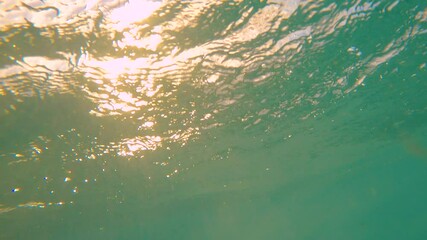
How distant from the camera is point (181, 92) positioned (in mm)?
12984

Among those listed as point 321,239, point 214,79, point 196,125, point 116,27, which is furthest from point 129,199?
point 321,239

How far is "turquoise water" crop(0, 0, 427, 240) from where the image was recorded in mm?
8898

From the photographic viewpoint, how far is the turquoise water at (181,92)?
8898mm

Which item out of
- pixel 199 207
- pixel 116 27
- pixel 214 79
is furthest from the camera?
pixel 199 207

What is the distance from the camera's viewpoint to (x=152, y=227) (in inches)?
2078

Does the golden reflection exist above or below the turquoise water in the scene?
above

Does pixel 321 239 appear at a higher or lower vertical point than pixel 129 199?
lower

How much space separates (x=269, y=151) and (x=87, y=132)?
1689 cm

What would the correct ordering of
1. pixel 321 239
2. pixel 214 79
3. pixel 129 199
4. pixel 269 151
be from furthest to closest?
pixel 321 239 → pixel 129 199 → pixel 269 151 → pixel 214 79

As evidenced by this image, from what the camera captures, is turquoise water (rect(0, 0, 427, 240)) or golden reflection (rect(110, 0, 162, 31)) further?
turquoise water (rect(0, 0, 427, 240))

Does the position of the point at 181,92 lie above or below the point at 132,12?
below

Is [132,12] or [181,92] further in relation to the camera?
[181,92]

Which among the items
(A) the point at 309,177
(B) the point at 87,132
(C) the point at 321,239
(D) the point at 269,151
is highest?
(B) the point at 87,132

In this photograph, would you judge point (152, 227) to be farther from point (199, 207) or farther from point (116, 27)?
point (116, 27)
